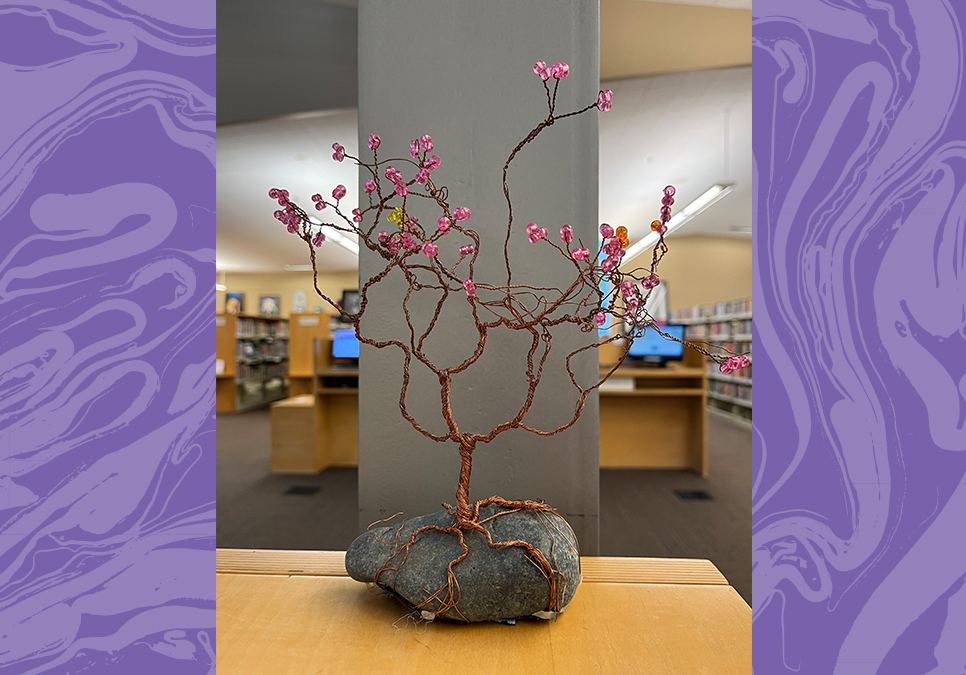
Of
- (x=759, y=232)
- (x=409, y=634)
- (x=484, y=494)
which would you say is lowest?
(x=409, y=634)

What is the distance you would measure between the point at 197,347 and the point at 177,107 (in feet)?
2.06

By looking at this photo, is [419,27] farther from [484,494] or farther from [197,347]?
[484,494]

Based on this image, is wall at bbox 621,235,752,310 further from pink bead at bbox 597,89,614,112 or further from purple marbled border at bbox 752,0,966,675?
pink bead at bbox 597,89,614,112

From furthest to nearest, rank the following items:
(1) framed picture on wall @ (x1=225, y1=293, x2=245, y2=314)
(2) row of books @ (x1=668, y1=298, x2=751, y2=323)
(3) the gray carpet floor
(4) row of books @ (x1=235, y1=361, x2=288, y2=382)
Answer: (1) framed picture on wall @ (x1=225, y1=293, x2=245, y2=314), (4) row of books @ (x1=235, y1=361, x2=288, y2=382), (2) row of books @ (x1=668, y1=298, x2=751, y2=323), (3) the gray carpet floor

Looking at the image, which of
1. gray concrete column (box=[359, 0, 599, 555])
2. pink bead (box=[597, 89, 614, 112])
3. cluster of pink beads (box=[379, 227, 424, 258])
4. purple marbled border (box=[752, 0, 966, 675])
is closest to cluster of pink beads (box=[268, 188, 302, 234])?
cluster of pink beads (box=[379, 227, 424, 258])

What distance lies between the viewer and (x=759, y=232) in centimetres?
139

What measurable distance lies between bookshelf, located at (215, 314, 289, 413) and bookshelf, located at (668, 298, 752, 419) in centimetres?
666

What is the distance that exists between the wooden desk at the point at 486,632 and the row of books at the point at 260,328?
23.5 ft

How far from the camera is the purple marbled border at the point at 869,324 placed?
1.24 metres

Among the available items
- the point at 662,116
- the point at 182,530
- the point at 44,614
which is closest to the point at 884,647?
the point at 182,530

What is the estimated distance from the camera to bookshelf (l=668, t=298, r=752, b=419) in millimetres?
7469

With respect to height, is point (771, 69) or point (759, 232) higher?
point (771, 69)

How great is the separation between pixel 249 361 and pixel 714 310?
25.4 feet

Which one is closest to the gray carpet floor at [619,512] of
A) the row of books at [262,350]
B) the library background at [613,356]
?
the library background at [613,356]
